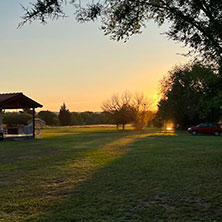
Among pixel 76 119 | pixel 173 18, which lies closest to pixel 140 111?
pixel 76 119

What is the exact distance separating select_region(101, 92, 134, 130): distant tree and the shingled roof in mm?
19574

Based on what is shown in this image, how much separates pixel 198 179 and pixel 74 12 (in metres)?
5.38

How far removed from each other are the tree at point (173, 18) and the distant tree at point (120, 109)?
33750 millimetres

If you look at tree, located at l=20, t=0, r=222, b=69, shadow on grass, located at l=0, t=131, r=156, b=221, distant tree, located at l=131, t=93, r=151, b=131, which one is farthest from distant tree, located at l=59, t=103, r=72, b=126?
tree, located at l=20, t=0, r=222, b=69

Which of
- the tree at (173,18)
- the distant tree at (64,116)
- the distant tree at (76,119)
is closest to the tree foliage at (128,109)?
the distant tree at (64,116)

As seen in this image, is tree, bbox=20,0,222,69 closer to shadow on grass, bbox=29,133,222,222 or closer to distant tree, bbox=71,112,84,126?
shadow on grass, bbox=29,133,222,222

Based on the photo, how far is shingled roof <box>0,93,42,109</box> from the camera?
22062 mm

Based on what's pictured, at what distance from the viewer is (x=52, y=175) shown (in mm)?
7625

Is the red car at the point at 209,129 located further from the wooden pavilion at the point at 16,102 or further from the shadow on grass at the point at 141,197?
the shadow on grass at the point at 141,197

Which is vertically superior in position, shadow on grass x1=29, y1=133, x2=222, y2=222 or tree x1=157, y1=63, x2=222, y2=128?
tree x1=157, y1=63, x2=222, y2=128

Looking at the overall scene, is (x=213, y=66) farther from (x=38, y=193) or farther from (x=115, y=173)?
(x=38, y=193)

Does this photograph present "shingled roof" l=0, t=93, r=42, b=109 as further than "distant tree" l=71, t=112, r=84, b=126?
No

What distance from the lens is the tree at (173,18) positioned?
24.5ft

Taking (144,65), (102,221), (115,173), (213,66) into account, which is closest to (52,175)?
(115,173)
